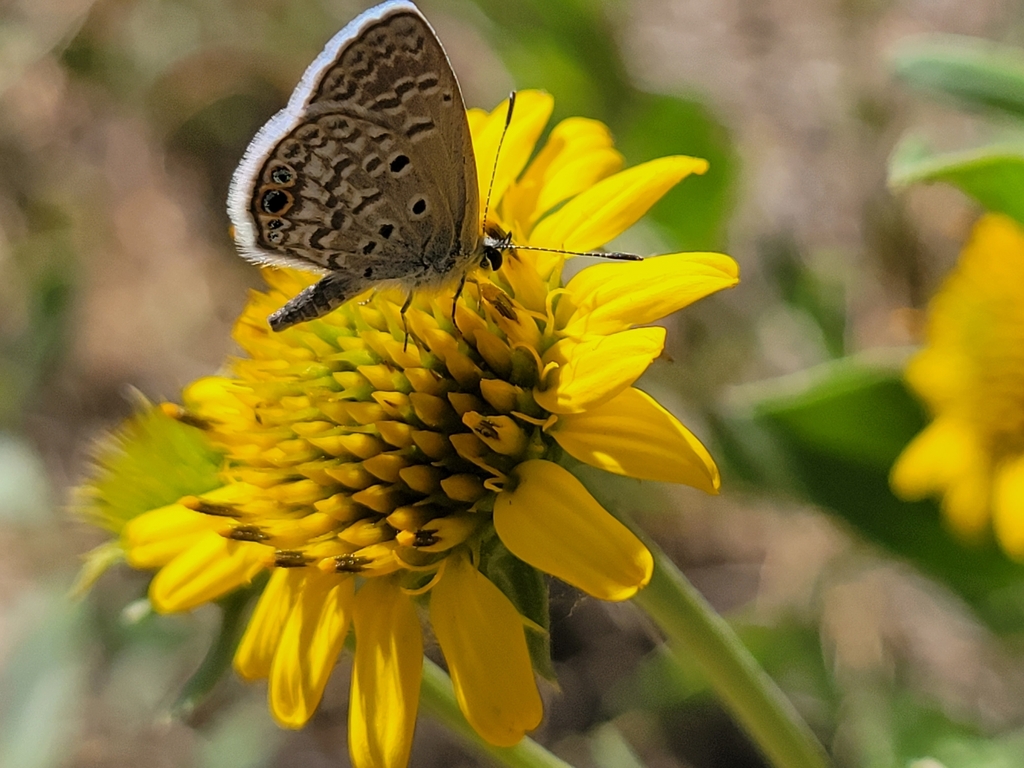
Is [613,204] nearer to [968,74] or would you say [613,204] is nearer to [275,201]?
[275,201]

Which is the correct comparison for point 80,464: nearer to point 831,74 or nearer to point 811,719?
point 811,719

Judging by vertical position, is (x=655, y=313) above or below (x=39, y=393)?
above

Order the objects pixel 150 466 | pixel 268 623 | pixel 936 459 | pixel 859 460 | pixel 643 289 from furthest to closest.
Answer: pixel 859 460
pixel 936 459
pixel 150 466
pixel 268 623
pixel 643 289

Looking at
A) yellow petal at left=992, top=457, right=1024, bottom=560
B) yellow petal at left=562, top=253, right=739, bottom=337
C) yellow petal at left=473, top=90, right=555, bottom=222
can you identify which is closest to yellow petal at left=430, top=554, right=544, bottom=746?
yellow petal at left=562, top=253, right=739, bottom=337

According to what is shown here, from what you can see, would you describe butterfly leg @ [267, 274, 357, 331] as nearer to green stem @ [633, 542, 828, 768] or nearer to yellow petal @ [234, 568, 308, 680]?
yellow petal @ [234, 568, 308, 680]

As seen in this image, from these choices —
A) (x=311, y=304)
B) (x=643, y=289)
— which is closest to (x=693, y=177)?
(x=643, y=289)

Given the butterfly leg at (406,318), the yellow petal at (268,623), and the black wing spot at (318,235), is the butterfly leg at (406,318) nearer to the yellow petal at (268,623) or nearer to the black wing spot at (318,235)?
the black wing spot at (318,235)

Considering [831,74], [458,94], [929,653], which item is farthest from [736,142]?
[458,94]
